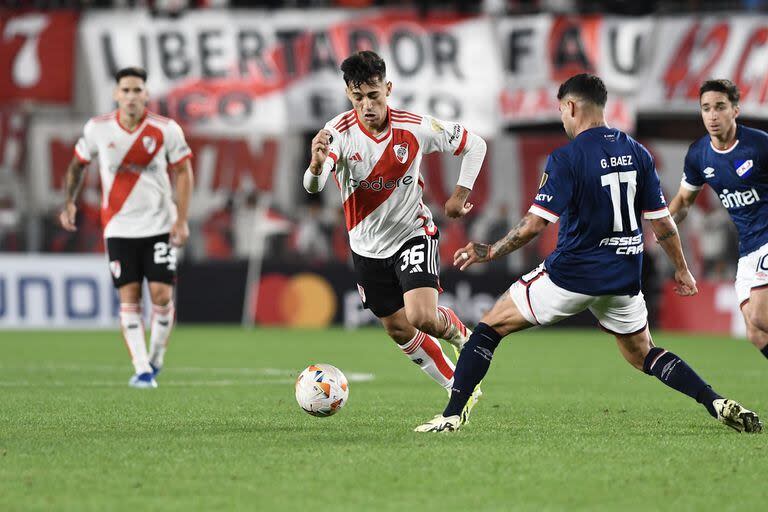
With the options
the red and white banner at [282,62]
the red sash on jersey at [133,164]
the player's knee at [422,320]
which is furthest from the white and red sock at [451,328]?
the red and white banner at [282,62]

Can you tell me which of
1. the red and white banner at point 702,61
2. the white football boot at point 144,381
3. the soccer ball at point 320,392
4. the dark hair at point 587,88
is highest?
the red and white banner at point 702,61

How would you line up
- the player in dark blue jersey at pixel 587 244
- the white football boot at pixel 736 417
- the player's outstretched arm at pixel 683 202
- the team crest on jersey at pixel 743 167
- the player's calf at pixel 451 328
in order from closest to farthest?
the player in dark blue jersey at pixel 587 244, the white football boot at pixel 736 417, the player's calf at pixel 451 328, the team crest on jersey at pixel 743 167, the player's outstretched arm at pixel 683 202

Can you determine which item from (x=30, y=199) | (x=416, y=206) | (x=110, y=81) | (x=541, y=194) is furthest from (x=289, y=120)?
(x=541, y=194)

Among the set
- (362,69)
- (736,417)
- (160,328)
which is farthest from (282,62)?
(736,417)

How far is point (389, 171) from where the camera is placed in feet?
27.3

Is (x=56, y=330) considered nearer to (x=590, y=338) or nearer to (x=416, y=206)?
(x=590, y=338)

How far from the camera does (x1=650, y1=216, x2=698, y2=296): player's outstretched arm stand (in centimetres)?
752

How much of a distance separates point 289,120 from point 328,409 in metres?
14.9

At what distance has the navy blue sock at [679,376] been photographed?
24.9ft

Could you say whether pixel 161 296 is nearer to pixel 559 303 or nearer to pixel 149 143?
pixel 149 143

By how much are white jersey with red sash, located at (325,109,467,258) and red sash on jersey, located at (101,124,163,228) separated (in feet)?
9.62

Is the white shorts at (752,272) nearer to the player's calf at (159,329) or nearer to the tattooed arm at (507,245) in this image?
the tattooed arm at (507,245)

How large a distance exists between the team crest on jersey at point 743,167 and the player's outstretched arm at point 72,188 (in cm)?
545

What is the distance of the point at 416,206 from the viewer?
8.52 m
